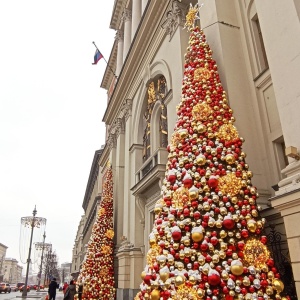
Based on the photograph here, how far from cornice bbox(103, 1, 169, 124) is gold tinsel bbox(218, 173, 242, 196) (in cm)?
928

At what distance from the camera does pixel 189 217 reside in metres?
5.38

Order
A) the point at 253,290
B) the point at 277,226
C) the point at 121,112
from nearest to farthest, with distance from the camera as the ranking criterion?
1. the point at 253,290
2. the point at 277,226
3. the point at 121,112

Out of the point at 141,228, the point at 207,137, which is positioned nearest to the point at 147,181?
the point at 141,228

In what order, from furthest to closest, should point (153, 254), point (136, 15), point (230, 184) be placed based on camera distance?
point (136, 15) → point (230, 184) → point (153, 254)

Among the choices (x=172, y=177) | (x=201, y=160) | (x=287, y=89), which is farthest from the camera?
(x=172, y=177)

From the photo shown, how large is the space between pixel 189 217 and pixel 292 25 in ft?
13.2

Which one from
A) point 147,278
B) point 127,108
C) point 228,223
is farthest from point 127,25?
point 147,278

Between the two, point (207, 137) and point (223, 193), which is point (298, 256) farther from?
point (207, 137)

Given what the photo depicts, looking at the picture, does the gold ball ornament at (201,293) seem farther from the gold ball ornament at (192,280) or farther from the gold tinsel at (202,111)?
the gold tinsel at (202,111)

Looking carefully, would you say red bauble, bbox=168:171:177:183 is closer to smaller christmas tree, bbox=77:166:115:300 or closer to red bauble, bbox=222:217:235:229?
red bauble, bbox=222:217:235:229

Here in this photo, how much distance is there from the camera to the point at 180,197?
563cm

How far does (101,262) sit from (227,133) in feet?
34.2

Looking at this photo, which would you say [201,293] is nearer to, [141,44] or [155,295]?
[155,295]

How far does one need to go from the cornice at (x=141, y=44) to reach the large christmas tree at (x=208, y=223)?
27.2 ft
